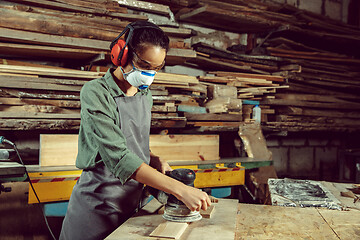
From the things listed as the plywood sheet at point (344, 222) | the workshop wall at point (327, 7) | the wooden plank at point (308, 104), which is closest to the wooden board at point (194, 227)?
the plywood sheet at point (344, 222)

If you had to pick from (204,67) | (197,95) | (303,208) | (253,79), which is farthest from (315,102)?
(303,208)

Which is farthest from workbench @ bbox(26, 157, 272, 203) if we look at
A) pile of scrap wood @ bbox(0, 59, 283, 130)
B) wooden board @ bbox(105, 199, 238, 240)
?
wooden board @ bbox(105, 199, 238, 240)

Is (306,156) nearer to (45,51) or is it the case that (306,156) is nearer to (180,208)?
(45,51)

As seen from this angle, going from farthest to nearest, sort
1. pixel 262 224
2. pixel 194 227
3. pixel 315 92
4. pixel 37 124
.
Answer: pixel 315 92 < pixel 37 124 < pixel 262 224 < pixel 194 227

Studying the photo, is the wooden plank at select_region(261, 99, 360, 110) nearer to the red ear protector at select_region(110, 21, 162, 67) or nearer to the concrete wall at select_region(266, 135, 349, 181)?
the concrete wall at select_region(266, 135, 349, 181)

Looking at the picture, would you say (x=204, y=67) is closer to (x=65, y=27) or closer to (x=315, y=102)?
(x=315, y=102)

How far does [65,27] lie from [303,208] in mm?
3056

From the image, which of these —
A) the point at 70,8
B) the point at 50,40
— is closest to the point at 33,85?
the point at 50,40

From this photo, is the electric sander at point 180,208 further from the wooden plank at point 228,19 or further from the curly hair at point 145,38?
the wooden plank at point 228,19

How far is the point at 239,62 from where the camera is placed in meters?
5.68

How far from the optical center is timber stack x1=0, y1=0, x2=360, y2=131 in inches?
142

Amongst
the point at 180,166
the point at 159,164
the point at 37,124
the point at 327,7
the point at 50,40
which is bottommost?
the point at 180,166

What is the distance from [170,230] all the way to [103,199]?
52cm

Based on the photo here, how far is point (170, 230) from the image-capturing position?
152cm
